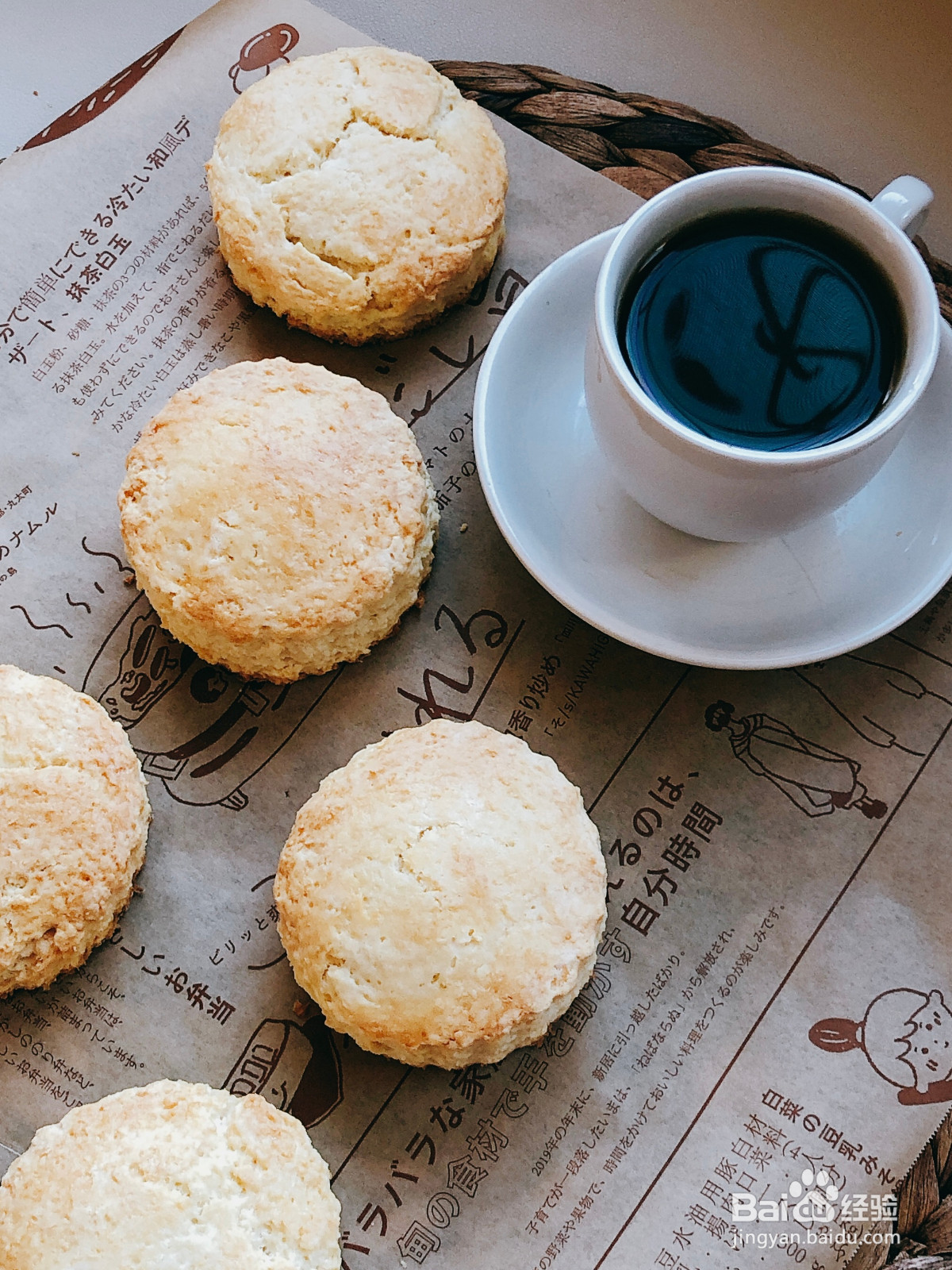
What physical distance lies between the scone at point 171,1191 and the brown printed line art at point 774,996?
1.18 feet

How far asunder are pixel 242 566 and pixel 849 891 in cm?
91

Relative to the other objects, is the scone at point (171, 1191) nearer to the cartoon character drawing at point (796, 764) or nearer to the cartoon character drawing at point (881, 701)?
the cartoon character drawing at point (796, 764)

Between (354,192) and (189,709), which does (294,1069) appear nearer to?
(189,709)

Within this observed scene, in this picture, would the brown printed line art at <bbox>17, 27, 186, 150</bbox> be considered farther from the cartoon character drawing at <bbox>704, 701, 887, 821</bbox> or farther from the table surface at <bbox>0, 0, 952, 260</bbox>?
the cartoon character drawing at <bbox>704, 701, 887, 821</bbox>

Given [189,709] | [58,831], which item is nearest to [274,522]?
[189,709]

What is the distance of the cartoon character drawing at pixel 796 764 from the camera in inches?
63.6

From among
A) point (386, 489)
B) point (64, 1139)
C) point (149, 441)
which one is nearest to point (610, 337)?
point (386, 489)

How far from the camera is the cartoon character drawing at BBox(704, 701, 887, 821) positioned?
1615 millimetres

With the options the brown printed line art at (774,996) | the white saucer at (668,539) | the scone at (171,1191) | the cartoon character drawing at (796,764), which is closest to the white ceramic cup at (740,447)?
the white saucer at (668,539)

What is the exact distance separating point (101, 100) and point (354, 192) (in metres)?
0.48

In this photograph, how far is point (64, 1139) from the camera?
1419 mm

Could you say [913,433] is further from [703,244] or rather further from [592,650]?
[592,650]

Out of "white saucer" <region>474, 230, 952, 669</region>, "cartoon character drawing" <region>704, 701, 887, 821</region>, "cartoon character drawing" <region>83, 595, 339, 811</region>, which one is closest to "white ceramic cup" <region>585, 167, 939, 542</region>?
"white saucer" <region>474, 230, 952, 669</region>

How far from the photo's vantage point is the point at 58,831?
1.51 metres
